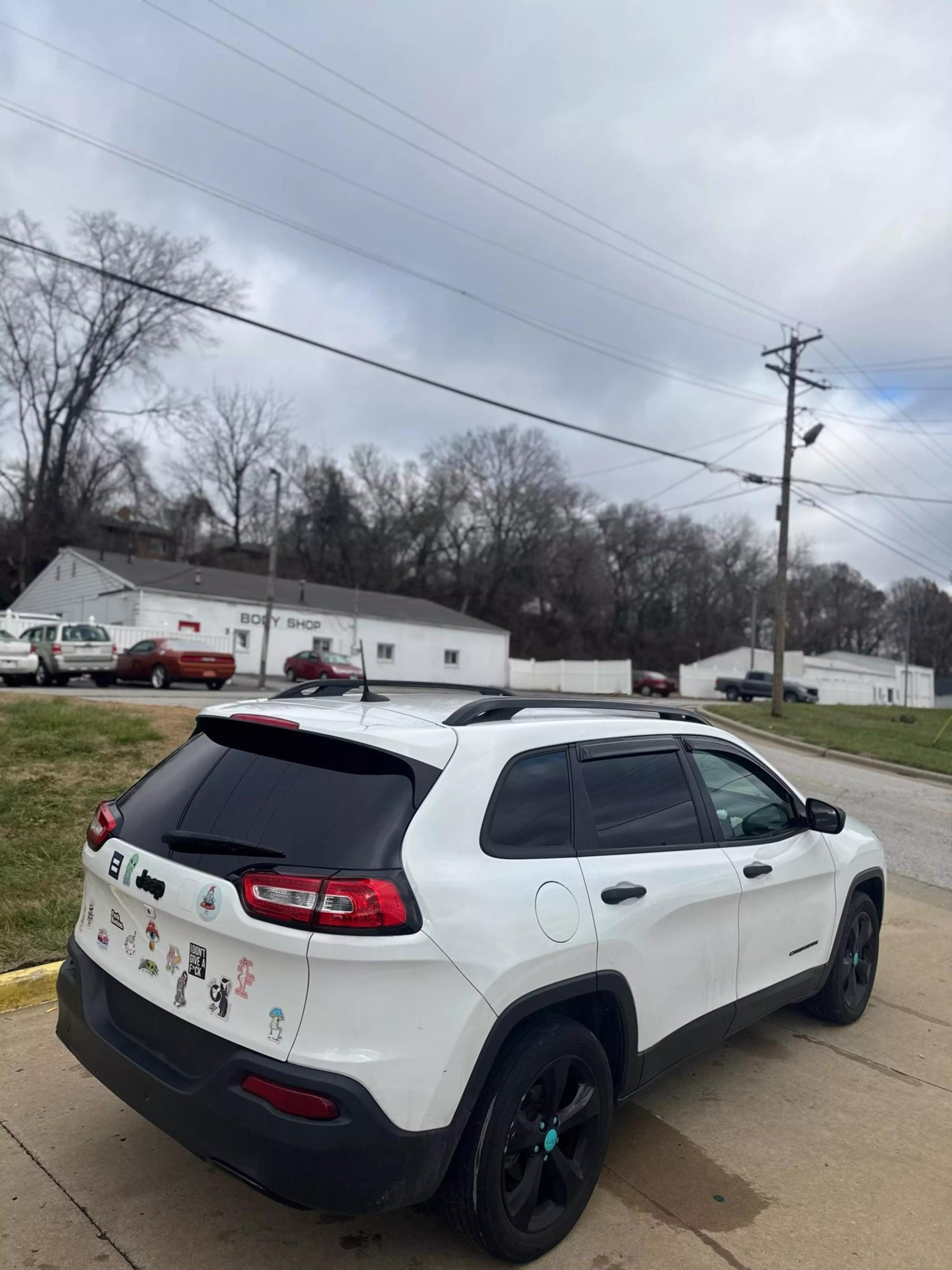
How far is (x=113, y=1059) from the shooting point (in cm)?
283

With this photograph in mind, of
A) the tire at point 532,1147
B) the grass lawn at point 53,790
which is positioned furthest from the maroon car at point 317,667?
the tire at point 532,1147

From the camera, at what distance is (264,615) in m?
39.8

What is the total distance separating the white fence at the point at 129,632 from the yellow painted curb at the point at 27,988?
2306 centimetres

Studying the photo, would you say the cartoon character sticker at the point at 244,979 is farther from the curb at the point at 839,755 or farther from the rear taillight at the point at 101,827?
the curb at the point at 839,755

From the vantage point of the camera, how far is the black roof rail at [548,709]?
10.1 feet

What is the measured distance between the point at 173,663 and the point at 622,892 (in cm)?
2398

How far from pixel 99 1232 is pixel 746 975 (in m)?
2.57

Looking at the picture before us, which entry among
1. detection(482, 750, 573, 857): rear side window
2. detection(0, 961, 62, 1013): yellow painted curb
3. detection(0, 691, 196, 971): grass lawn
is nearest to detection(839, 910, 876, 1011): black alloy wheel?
detection(482, 750, 573, 857): rear side window

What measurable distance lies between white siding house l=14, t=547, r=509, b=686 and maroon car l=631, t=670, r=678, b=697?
23.5ft

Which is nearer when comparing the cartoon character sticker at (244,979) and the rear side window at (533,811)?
the cartoon character sticker at (244,979)

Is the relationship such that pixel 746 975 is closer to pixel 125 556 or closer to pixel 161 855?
pixel 161 855

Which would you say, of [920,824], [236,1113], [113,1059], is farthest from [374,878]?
[920,824]

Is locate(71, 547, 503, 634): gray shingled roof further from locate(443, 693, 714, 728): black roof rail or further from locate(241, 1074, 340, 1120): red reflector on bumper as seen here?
locate(241, 1074, 340, 1120): red reflector on bumper

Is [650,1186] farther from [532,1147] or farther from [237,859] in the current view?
[237,859]
